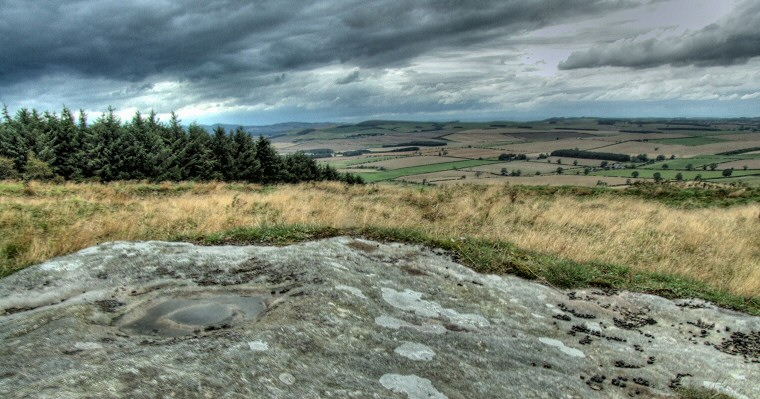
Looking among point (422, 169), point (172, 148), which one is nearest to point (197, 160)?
point (172, 148)

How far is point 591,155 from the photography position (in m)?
92.6

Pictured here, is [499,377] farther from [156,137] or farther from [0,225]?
[156,137]

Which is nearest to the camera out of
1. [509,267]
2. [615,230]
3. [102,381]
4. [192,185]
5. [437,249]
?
[102,381]

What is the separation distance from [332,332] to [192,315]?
184 cm

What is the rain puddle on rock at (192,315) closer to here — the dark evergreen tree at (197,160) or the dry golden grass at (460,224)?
the dry golden grass at (460,224)

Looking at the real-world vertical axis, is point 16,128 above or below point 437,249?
above

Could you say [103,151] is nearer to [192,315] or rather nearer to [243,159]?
[243,159]

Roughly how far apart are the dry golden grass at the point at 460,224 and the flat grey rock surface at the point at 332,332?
2527 mm

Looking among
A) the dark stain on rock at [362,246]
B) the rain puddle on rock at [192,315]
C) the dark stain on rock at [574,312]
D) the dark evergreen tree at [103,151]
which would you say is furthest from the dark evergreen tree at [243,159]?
the dark stain on rock at [574,312]

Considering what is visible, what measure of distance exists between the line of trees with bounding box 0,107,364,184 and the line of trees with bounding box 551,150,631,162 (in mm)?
72682

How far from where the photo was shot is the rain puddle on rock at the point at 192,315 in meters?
4.76

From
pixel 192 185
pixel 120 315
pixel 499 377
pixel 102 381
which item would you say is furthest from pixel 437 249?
pixel 192 185

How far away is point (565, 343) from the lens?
5.44m

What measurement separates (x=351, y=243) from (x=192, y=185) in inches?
815
